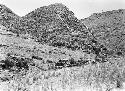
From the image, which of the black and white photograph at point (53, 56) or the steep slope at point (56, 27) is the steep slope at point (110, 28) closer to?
the black and white photograph at point (53, 56)

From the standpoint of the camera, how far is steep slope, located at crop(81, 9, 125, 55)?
31806 mm

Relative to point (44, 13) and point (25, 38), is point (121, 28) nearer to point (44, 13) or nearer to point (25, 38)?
point (44, 13)

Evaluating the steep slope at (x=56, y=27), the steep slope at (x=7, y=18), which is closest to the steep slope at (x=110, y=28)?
the steep slope at (x=56, y=27)

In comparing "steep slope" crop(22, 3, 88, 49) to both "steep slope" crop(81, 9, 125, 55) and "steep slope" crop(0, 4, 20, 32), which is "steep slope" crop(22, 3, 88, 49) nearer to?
"steep slope" crop(0, 4, 20, 32)

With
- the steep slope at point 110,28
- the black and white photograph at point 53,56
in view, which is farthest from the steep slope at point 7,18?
the steep slope at point 110,28

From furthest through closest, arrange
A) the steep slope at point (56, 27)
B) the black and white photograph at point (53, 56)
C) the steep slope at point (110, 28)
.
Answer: the steep slope at point (110, 28) → the steep slope at point (56, 27) → the black and white photograph at point (53, 56)

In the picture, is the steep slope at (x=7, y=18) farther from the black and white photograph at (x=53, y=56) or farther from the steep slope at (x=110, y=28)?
the steep slope at (x=110, y=28)

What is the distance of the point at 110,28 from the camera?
38.2m

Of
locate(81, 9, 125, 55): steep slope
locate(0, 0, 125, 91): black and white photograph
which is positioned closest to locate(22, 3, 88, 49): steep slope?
locate(0, 0, 125, 91): black and white photograph

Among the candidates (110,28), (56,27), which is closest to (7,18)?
(56,27)

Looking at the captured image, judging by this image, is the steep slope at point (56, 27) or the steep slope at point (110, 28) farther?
the steep slope at point (110, 28)

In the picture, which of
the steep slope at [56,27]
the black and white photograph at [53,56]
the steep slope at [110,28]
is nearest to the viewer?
the black and white photograph at [53,56]

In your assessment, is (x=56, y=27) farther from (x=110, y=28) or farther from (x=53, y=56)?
(x=110, y=28)

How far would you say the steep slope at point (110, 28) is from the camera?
104 ft
